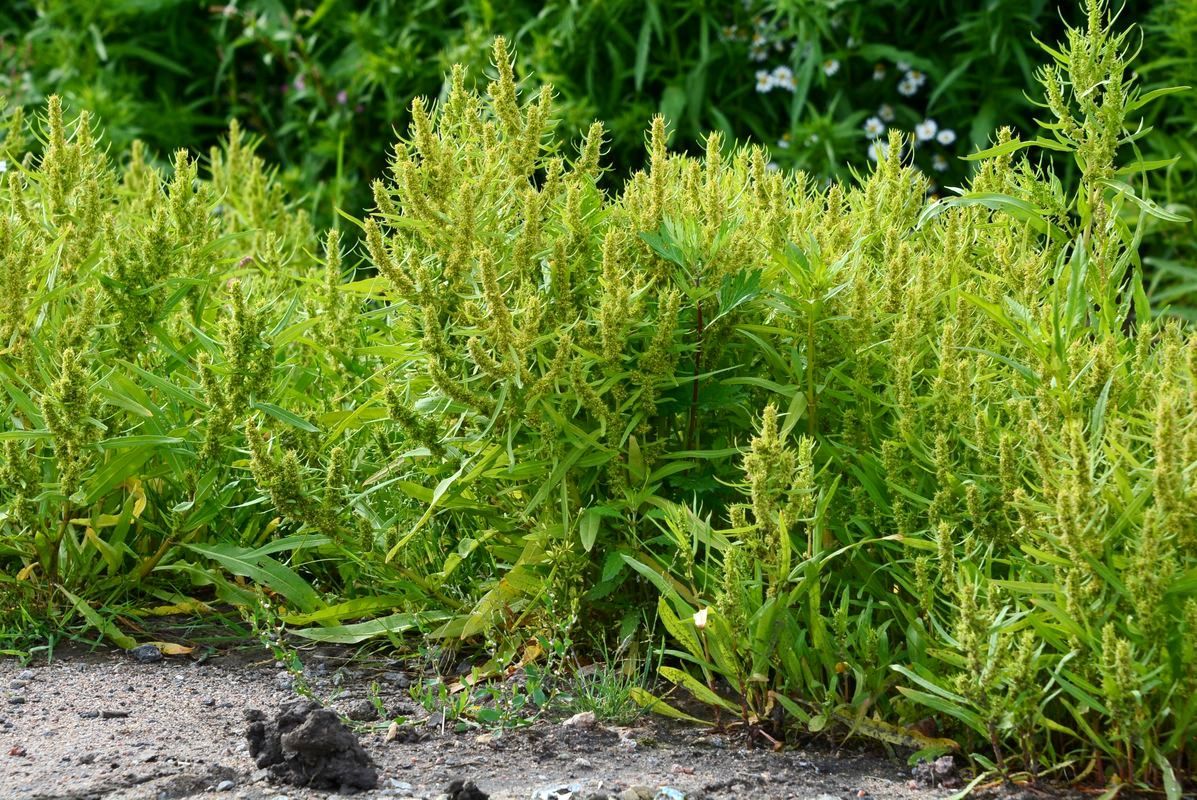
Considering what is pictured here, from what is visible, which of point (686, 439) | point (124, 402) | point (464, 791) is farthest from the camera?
point (124, 402)

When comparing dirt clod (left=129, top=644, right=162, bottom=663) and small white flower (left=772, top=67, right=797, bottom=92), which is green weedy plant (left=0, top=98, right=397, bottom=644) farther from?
small white flower (left=772, top=67, right=797, bottom=92)

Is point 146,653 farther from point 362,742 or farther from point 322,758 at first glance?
point 322,758

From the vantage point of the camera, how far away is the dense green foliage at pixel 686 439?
2.16 meters

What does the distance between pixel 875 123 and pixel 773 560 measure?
3.71 metres

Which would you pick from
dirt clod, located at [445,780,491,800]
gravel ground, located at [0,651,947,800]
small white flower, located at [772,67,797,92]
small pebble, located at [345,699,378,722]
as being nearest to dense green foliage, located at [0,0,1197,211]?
small white flower, located at [772,67,797,92]

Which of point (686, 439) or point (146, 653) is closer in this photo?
point (686, 439)

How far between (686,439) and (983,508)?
558mm

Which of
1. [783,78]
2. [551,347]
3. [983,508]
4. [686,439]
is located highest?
[783,78]

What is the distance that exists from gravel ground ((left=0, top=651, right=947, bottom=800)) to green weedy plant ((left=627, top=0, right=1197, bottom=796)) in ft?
0.34

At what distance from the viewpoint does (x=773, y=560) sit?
235 centimetres

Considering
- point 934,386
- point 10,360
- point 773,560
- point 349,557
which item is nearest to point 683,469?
point 773,560

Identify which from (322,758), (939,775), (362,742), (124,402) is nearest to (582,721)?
(362,742)

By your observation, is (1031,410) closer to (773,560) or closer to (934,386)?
(934,386)

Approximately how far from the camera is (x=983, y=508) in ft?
7.78
